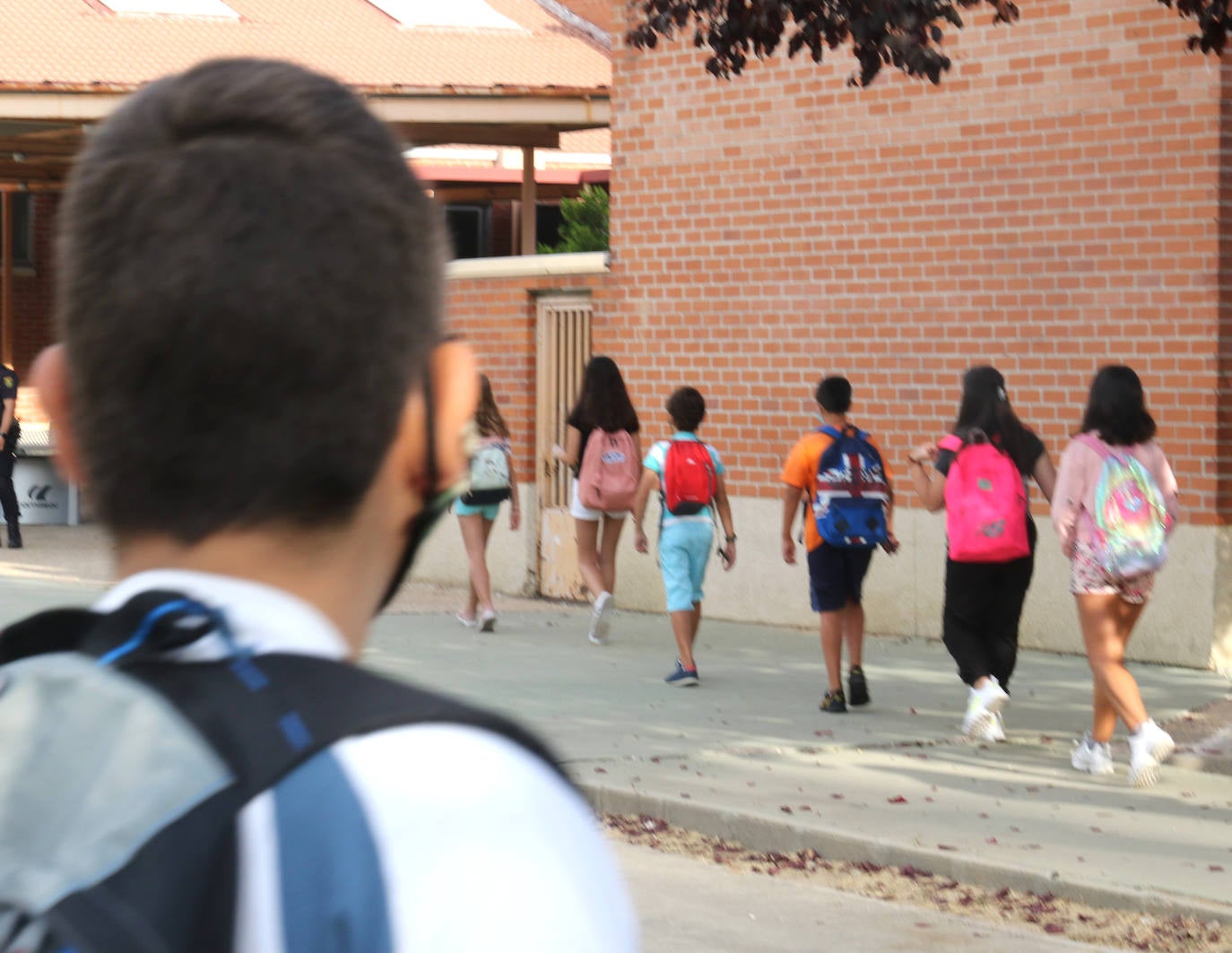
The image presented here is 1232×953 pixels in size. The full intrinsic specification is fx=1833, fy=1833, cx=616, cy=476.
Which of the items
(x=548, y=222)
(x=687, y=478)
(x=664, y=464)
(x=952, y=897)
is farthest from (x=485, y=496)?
(x=548, y=222)

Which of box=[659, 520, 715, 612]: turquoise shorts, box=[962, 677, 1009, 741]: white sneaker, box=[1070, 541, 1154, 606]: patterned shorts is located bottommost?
box=[962, 677, 1009, 741]: white sneaker

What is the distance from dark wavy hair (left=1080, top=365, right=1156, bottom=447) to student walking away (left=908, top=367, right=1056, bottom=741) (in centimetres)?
56

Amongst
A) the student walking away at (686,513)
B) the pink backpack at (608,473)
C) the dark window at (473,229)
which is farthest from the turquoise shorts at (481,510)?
the dark window at (473,229)

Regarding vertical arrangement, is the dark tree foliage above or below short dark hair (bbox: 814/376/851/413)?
above

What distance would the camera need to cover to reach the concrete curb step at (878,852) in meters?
Answer: 5.98

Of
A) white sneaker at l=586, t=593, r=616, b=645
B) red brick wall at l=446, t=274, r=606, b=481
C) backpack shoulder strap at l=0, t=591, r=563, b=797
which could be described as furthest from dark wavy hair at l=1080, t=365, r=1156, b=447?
red brick wall at l=446, t=274, r=606, b=481

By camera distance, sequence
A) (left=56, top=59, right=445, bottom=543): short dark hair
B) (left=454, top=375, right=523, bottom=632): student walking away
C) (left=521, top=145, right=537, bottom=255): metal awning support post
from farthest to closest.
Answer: (left=521, top=145, right=537, bottom=255): metal awning support post, (left=454, top=375, right=523, bottom=632): student walking away, (left=56, top=59, right=445, bottom=543): short dark hair

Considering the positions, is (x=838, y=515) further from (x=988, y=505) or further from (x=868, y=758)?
(x=868, y=758)

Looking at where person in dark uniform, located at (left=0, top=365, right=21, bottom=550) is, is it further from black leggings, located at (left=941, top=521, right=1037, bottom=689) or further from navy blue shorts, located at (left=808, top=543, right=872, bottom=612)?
black leggings, located at (left=941, top=521, right=1037, bottom=689)

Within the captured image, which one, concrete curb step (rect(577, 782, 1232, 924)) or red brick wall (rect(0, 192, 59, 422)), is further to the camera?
red brick wall (rect(0, 192, 59, 422))

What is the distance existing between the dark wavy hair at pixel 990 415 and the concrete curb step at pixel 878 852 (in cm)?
232

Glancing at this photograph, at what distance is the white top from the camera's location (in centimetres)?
98

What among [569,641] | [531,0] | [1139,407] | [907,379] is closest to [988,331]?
[907,379]

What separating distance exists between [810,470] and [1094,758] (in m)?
2.26
